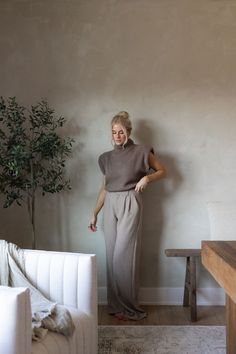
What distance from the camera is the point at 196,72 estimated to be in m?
3.18

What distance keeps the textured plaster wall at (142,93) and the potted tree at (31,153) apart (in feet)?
0.33

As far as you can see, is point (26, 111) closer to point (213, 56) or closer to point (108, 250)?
point (108, 250)

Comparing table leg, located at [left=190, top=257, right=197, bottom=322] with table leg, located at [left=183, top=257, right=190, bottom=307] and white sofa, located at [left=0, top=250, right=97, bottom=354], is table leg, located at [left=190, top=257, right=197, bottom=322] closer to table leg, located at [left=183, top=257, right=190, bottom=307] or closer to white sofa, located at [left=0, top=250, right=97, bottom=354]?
table leg, located at [left=183, top=257, right=190, bottom=307]

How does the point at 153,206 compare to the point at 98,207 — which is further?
the point at 153,206

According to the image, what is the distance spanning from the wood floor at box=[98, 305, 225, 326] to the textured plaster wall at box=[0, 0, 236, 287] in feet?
0.71

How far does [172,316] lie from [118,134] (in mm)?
1483

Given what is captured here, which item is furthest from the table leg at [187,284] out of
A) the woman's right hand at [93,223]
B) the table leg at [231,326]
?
the table leg at [231,326]

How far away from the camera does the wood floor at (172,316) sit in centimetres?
280

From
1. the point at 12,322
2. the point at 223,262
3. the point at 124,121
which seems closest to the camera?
the point at 12,322

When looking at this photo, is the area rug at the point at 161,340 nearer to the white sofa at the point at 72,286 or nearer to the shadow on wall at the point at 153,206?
the white sofa at the point at 72,286

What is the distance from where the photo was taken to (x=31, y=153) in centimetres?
280

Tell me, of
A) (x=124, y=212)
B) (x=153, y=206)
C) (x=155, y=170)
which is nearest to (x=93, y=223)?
(x=124, y=212)

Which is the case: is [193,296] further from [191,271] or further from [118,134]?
[118,134]

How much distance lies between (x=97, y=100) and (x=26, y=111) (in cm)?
62
